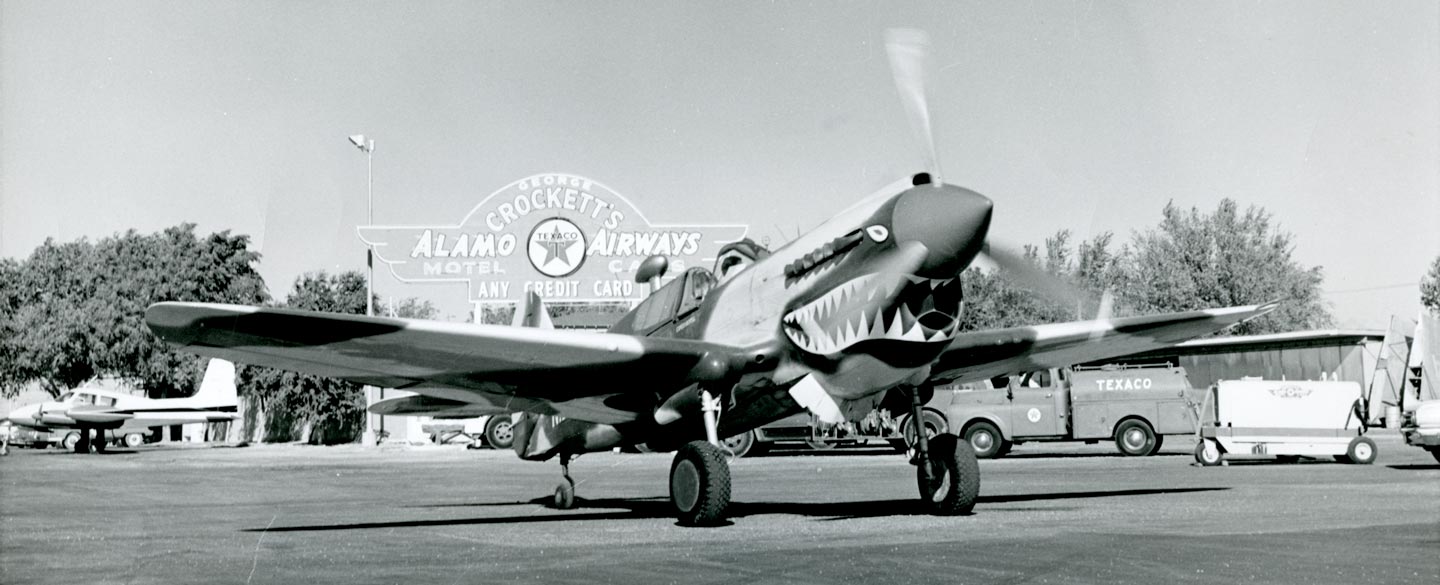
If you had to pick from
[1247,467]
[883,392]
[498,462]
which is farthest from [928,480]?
[498,462]

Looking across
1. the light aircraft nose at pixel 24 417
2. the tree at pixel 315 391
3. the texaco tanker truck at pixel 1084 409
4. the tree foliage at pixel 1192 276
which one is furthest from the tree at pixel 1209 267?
the light aircraft nose at pixel 24 417

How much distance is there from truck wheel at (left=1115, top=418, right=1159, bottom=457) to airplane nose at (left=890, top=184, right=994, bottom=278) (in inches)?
708

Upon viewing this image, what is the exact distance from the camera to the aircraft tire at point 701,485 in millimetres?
9977

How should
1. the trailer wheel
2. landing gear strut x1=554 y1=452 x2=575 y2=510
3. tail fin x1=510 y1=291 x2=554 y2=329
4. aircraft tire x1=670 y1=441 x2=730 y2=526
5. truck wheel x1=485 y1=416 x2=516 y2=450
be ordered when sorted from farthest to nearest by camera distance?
truck wheel x1=485 y1=416 x2=516 y2=450, the trailer wheel, tail fin x1=510 y1=291 x2=554 y2=329, landing gear strut x1=554 y1=452 x2=575 y2=510, aircraft tire x1=670 y1=441 x2=730 y2=526

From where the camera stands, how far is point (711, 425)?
1055 centimetres

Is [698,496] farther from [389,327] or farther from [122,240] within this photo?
[122,240]

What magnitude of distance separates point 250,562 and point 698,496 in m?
3.63

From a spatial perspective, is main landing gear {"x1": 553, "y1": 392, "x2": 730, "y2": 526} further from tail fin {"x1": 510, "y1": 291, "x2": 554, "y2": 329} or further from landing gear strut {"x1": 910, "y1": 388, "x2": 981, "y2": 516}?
tail fin {"x1": 510, "y1": 291, "x2": 554, "y2": 329}

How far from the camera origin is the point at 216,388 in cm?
4388

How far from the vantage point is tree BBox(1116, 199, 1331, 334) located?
43531mm

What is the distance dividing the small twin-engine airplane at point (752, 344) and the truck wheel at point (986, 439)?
46.9 feet

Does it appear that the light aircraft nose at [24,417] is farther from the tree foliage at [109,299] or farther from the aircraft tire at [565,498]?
the aircraft tire at [565,498]

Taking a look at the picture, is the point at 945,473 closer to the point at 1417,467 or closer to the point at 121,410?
the point at 1417,467

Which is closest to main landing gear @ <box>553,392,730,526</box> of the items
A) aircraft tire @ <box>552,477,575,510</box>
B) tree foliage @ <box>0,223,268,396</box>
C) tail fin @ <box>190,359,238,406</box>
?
aircraft tire @ <box>552,477,575,510</box>
